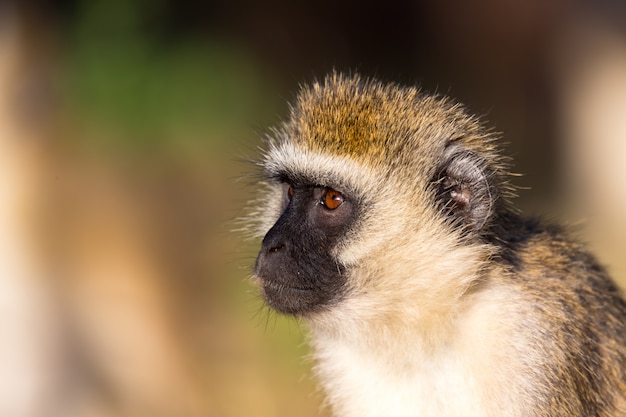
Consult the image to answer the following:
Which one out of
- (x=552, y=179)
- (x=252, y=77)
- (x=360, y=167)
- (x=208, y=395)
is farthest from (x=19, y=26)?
(x=552, y=179)

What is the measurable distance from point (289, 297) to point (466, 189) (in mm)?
840

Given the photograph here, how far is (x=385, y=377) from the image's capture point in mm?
3516

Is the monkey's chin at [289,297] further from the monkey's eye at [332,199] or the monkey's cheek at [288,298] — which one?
the monkey's eye at [332,199]

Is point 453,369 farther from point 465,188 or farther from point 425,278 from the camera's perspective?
point 465,188

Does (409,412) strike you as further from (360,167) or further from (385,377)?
(360,167)

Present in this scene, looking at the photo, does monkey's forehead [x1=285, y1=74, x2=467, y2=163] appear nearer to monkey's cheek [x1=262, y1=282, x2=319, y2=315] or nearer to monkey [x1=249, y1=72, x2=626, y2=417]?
monkey [x1=249, y1=72, x2=626, y2=417]

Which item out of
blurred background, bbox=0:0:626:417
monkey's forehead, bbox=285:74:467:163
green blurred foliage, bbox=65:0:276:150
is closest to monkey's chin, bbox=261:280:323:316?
monkey's forehead, bbox=285:74:467:163

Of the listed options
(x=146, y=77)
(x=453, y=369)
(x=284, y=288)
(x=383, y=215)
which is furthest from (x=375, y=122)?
(x=146, y=77)

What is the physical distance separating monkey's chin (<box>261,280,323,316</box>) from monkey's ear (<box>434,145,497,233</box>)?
2.13 ft

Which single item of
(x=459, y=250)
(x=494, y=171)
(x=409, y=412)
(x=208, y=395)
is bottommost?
(x=208, y=395)

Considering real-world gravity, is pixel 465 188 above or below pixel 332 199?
above

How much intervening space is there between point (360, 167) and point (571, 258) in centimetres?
112

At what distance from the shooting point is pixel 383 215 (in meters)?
3.47

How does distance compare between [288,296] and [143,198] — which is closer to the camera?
[288,296]
